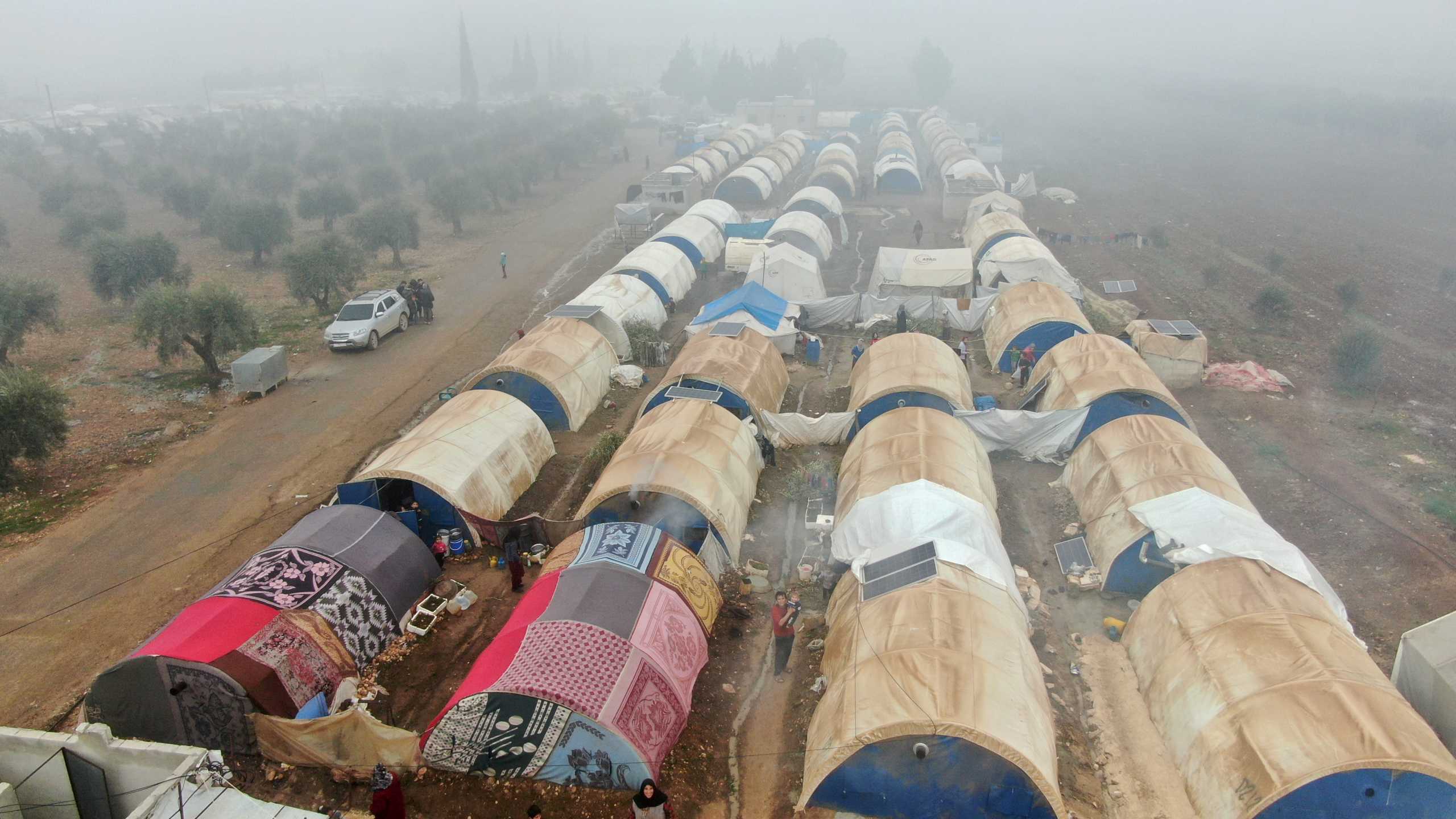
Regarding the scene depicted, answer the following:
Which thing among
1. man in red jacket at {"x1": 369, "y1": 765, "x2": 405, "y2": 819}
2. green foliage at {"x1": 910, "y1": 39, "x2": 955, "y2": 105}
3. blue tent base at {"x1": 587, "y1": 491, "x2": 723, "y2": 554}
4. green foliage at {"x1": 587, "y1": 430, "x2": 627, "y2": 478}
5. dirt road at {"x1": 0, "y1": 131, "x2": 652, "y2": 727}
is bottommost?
dirt road at {"x1": 0, "y1": 131, "x2": 652, "y2": 727}

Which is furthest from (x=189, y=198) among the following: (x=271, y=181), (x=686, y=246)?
(x=686, y=246)

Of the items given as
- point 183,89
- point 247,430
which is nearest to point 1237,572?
point 247,430

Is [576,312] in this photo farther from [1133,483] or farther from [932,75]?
[932,75]

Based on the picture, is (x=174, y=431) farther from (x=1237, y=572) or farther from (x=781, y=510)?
(x=1237, y=572)

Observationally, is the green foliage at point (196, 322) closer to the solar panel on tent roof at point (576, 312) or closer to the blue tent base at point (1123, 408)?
the solar panel on tent roof at point (576, 312)

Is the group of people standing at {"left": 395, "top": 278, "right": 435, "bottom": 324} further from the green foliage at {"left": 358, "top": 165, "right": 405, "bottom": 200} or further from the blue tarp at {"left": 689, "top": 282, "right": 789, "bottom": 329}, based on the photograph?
the green foliage at {"left": 358, "top": 165, "right": 405, "bottom": 200}

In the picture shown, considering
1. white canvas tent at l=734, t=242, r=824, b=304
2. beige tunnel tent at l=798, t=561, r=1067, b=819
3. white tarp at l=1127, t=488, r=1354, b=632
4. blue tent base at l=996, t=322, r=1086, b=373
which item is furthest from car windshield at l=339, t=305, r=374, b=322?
white tarp at l=1127, t=488, r=1354, b=632
